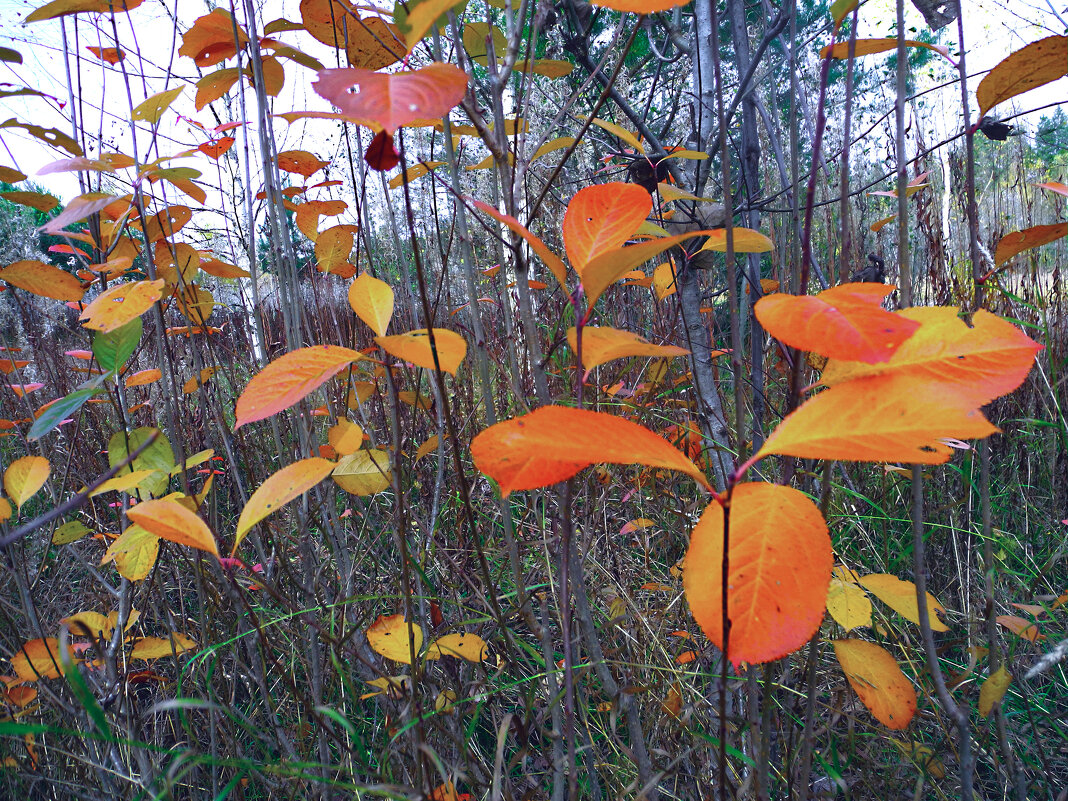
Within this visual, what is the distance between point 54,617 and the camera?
1.44 m

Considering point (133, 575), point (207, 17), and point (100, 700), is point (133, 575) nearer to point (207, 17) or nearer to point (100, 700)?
point (100, 700)

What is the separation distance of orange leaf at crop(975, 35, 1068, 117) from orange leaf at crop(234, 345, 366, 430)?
66 centimetres

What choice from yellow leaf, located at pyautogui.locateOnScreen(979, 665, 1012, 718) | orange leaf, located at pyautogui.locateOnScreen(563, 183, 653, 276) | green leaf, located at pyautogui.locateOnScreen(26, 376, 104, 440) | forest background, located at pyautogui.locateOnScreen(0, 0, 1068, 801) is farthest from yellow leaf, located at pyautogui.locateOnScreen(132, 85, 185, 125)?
yellow leaf, located at pyautogui.locateOnScreen(979, 665, 1012, 718)

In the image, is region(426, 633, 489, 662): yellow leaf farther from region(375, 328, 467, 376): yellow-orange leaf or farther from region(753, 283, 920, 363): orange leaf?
region(753, 283, 920, 363): orange leaf

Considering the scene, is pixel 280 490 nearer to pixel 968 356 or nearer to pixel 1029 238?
pixel 968 356

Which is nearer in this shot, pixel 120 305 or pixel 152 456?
pixel 120 305

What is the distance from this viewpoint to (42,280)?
33.9 inches

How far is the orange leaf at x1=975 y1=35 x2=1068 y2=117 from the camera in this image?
523 millimetres

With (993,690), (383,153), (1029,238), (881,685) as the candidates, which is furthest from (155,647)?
(1029,238)

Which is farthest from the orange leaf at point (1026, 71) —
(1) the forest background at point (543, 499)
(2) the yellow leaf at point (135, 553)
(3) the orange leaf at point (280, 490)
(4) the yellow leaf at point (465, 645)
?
(2) the yellow leaf at point (135, 553)

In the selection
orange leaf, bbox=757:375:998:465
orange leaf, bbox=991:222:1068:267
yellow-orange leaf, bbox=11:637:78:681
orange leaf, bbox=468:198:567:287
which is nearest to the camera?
orange leaf, bbox=757:375:998:465

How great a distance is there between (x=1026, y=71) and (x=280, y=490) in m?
0.81

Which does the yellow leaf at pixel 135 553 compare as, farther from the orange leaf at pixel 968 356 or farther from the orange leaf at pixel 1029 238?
the orange leaf at pixel 1029 238

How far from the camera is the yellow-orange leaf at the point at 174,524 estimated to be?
54 centimetres
